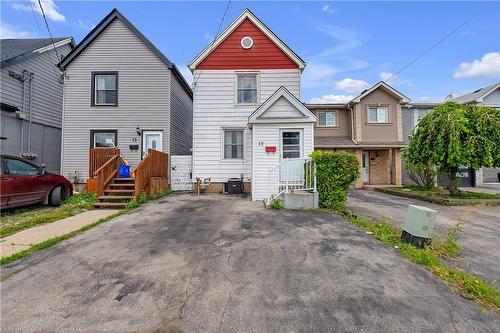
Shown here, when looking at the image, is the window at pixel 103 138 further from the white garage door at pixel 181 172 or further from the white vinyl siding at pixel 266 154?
the white vinyl siding at pixel 266 154

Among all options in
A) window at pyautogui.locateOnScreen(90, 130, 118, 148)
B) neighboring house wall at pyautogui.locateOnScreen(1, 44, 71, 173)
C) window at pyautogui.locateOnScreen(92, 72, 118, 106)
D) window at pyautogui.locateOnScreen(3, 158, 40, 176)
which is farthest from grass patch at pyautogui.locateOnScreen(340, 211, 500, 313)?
neighboring house wall at pyautogui.locateOnScreen(1, 44, 71, 173)

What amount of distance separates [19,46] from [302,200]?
59.0ft

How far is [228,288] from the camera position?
321cm

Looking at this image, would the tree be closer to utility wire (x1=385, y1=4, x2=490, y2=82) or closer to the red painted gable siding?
utility wire (x1=385, y1=4, x2=490, y2=82)

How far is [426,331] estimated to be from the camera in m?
2.47

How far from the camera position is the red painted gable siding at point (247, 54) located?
12570 millimetres

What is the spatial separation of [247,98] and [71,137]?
9255 millimetres

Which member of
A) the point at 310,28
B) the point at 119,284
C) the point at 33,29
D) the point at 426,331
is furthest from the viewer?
the point at 310,28

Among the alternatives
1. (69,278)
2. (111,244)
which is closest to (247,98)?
(111,244)

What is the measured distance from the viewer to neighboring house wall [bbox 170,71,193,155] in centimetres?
1348

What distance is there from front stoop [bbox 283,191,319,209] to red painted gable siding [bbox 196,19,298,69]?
7500 millimetres

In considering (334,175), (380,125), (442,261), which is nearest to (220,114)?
(334,175)

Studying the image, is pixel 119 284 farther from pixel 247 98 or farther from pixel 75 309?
pixel 247 98

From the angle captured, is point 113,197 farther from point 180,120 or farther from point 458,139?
point 458,139
